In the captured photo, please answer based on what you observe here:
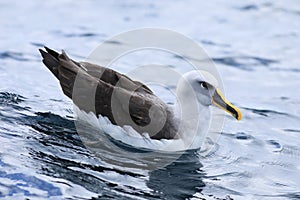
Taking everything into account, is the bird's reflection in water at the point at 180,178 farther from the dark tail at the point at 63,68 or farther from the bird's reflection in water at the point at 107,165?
the dark tail at the point at 63,68

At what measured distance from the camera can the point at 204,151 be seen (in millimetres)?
8898

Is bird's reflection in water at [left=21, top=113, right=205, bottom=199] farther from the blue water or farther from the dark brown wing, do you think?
the dark brown wing

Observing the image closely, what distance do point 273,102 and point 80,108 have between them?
3.99 meters

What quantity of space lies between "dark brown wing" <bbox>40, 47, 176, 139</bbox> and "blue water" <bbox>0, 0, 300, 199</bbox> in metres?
0.48

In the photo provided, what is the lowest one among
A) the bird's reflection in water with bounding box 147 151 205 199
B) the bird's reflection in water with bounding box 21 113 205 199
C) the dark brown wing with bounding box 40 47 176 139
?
the bird's reflection in water with bounding box 147 151 205 199

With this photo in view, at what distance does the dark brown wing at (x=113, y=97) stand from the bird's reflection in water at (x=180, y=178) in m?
0.39

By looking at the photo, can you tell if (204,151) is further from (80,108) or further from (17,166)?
(17,166)

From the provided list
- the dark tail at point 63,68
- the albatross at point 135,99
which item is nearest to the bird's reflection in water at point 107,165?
the albatross at point 135,99

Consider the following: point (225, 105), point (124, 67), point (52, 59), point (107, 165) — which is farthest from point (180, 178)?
point (124, 67)

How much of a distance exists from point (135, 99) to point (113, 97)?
274mm

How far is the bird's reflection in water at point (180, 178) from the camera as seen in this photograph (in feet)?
24.7

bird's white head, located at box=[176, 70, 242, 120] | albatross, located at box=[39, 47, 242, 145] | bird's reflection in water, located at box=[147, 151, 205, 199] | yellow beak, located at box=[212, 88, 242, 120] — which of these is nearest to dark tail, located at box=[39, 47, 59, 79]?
albatross, located at box=[39, 47, 242, 145]

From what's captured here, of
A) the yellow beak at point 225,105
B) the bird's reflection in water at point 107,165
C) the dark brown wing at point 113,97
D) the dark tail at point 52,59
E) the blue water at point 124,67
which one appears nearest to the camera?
the bird's reflection in water at point 107,165

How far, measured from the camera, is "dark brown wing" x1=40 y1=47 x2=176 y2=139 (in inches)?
328
